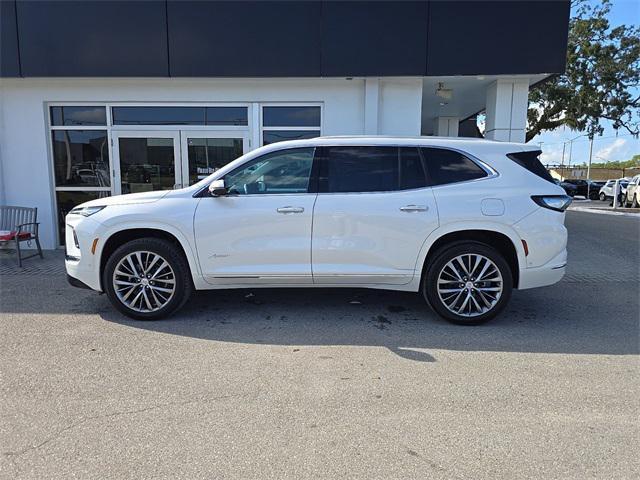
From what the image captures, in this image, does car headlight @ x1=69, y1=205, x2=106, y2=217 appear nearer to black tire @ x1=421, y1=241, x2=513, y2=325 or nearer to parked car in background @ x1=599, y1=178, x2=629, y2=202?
black tire @ x1=421, y1=241, x2=513, y2=325

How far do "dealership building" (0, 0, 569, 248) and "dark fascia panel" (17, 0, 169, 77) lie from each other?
2 centimetres

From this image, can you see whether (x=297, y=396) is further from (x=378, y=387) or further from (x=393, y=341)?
(x=393, y=341)

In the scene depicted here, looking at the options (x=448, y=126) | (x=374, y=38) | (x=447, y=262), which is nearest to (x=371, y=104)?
(x=374, y=38)

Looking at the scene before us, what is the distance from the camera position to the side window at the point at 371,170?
476 centimetres

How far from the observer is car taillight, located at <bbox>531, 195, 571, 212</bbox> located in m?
4.61

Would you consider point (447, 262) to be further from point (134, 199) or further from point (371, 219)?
point (134, 199)

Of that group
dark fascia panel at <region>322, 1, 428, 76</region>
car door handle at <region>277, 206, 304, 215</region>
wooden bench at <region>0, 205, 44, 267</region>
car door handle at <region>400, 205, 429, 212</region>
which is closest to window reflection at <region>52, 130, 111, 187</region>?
wooden bench at <region>0, 205, 44, 267</region>

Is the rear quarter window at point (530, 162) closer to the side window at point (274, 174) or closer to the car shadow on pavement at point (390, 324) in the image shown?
the car shadow on pavement at point (390, 324)

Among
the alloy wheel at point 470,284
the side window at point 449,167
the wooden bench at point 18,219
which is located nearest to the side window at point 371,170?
the side window at point 449,167

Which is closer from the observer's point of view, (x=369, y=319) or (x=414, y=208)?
(x=414, y=208)

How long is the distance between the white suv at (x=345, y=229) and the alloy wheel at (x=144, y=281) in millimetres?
12

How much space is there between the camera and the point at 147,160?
8.83 m

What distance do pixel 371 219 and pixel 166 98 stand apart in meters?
5.83

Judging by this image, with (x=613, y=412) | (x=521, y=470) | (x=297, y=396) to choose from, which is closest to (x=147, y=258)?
(x=297, y=396)
